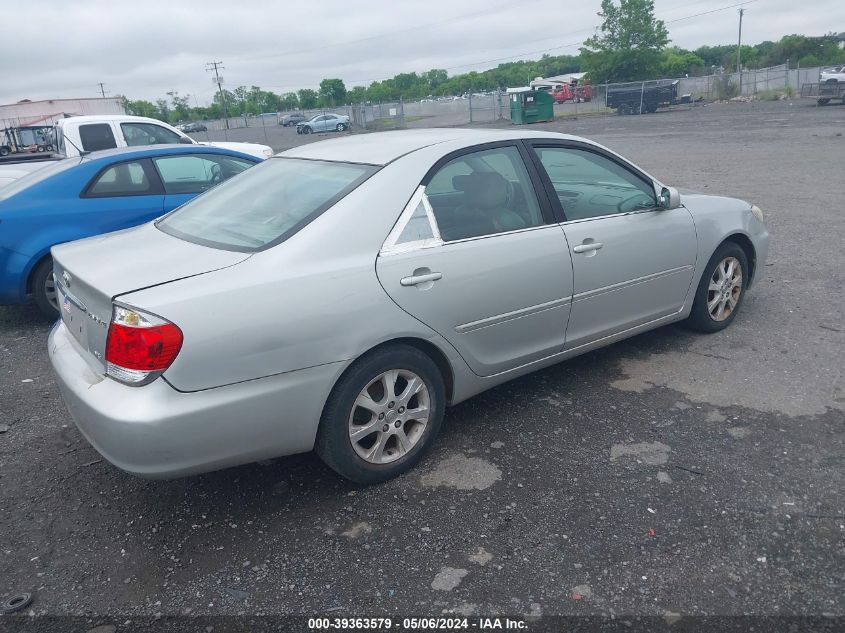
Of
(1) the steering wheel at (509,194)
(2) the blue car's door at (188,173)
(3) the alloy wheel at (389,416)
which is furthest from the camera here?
(2) the blue car's door at (188,173)

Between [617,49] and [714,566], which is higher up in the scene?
[617,49]

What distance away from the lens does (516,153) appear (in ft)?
13.5

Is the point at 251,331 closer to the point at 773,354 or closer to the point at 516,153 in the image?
the point at 516,153

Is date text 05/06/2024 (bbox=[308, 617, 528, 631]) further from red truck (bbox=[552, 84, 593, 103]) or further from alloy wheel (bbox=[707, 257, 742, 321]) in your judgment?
red truck (bbox=[552, 84, 593, 103])

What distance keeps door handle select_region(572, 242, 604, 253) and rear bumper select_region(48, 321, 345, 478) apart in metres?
1.67

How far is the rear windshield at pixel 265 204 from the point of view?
11.3 ft

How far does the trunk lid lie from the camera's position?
303 centimetres

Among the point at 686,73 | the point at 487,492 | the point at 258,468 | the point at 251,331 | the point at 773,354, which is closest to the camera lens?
the point at 251,331

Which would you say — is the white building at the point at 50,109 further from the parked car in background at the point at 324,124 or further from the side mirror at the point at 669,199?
the side mirror at the point at 669,199

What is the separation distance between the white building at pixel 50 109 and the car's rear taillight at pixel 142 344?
34.0 metres

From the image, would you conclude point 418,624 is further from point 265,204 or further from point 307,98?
point 307,98

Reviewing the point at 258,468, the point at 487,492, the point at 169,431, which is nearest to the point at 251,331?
the point at 169,431

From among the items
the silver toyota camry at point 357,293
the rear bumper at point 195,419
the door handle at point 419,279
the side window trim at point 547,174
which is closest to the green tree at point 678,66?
the side window trim at point 547,174

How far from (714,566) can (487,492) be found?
1032 mm
